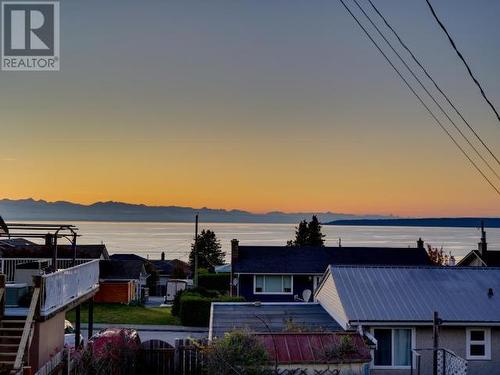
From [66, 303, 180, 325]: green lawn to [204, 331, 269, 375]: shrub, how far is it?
20.8m

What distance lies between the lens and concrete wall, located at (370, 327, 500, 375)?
20812 millimetres

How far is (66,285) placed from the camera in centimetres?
1858

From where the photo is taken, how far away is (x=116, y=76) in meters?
31.4

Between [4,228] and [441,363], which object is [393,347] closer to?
[441,363]

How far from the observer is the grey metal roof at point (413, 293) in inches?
834

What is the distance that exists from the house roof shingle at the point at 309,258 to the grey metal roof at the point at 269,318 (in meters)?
17.8

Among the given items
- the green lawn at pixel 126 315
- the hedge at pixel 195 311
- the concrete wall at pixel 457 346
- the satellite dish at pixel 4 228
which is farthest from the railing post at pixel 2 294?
the green lawn at pixel 126 315

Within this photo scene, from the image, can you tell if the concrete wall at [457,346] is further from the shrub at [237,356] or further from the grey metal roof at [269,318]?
the shrub at [237,356]

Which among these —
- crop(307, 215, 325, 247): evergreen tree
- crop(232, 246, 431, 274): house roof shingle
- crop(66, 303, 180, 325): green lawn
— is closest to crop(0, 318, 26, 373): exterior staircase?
crop(66, 303, 180, 325): green lawn

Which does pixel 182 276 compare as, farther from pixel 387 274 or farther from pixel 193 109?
pixel 387 274

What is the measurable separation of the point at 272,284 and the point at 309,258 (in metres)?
3.75

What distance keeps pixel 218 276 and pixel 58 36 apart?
3420 centimetres

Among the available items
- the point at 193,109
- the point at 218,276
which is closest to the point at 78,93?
the point at 193,109

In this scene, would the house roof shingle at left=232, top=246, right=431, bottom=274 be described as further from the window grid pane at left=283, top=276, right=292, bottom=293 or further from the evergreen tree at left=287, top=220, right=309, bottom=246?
the evergreen tree at left=287, top=220, right=309, bottom=246
